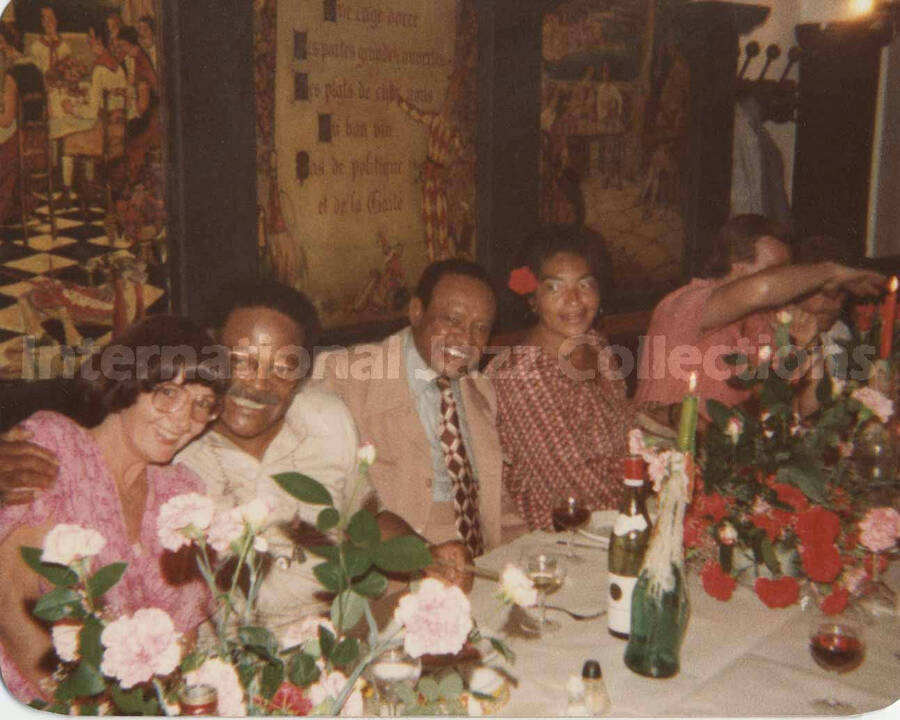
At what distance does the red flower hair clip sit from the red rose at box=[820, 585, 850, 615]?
1048 mm

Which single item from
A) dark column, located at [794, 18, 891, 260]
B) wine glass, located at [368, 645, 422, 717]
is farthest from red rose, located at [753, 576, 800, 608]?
dark column, located at [794, 18, 891, 260]

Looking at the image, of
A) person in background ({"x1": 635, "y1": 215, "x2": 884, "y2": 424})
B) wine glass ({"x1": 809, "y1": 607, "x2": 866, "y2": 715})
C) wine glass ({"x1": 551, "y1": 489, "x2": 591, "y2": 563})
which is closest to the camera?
wine glass ({"x1": 809, "y1": 607, "x2": 866, "y2": 715})

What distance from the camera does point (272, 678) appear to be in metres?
0.73

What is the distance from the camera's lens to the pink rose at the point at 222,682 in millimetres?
684

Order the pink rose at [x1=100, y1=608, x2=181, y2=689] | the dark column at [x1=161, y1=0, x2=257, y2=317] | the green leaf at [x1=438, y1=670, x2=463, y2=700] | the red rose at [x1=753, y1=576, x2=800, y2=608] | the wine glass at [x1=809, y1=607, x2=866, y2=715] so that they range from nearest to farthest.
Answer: the pink rose at [x1=100, y1=608, x2=181, y2=689] < the green leaf at [x1=438, y1=670, x2=463, y2=700] < the wine glass at [x1=809, y1=607, x2=866, y2=715] < the red rose at [x1=753, y1=576, x2=800, y2=608] < the dark column at [x1=161, y1=0, x2=257, y2=317]

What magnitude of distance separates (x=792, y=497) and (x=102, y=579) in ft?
2.93

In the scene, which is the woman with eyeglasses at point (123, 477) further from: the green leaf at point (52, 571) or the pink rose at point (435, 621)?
the pink rose at point (435, 621)

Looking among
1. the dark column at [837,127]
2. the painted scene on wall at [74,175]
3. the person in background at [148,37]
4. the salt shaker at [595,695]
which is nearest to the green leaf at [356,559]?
the salt shaker at [595,695]

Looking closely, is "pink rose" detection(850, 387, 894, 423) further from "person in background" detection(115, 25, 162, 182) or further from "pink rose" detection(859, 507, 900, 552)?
"person in background" detection(115, 25, 162, 182)

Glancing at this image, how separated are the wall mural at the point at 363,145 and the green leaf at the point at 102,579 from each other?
1253 millimetres

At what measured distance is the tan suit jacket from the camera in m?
1.86

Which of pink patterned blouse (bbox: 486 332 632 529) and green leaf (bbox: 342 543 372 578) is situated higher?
green leaf (bbox: 342 543 372 578)

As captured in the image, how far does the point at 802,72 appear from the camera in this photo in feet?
8.26

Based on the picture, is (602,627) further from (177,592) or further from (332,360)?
(332,360)
